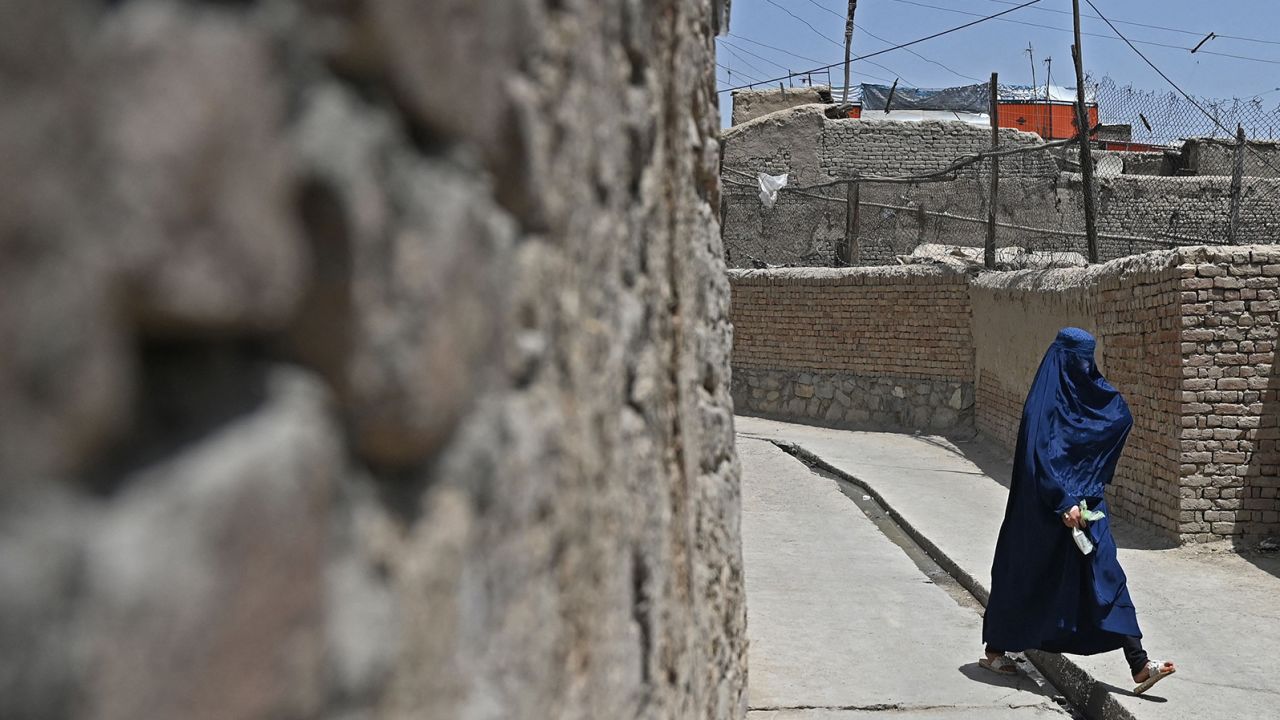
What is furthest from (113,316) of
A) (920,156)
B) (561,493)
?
(920,156)

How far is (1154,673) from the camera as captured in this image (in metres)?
4.43

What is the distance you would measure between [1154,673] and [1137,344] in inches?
139

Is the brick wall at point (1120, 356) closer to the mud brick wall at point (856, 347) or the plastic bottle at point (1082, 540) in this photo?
the mud brick wall at point (856, 347)

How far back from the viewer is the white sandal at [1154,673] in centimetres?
441

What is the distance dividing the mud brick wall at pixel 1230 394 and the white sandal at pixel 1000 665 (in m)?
2.48

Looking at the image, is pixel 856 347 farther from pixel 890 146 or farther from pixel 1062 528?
pixel 1062 528

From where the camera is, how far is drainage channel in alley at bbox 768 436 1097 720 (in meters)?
4.98

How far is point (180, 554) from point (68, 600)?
6 centimetres

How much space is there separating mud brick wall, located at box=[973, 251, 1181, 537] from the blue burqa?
7.75 feet

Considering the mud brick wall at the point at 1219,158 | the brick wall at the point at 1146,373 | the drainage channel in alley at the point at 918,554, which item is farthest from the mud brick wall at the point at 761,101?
the brick wall at the point at 1146,373

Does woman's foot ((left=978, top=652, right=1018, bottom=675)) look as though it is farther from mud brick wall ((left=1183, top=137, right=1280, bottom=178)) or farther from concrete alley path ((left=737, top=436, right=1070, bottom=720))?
mud brick wall ((left=1183, top=137, right=1280, bottom=178))

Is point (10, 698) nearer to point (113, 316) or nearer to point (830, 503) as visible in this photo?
point (113, 316)

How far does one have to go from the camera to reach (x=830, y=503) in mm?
8859

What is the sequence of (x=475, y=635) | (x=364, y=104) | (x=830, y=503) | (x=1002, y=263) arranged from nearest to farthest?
(x=364, y=104), (x=475, y=635), (x=830, y=503), (x=1002, y=263)
